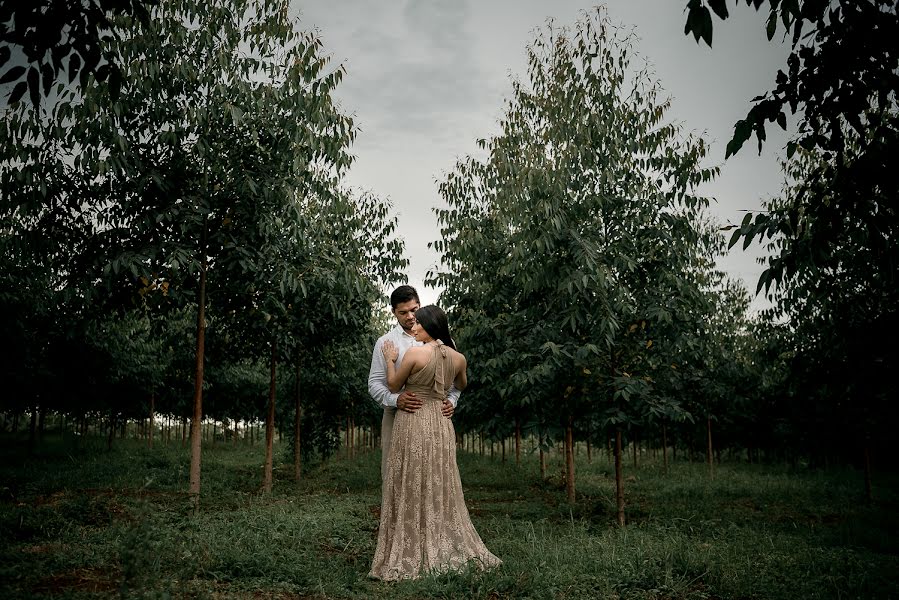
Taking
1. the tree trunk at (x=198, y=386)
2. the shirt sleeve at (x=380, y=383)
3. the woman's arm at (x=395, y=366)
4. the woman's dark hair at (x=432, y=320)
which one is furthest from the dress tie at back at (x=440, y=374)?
the tree trunk at (x=198, y=386)

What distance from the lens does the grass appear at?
504 centimetres

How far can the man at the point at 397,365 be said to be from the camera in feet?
19.6

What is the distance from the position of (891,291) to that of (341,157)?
27.7ft

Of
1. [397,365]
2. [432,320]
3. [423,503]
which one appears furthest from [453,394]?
[423,503]

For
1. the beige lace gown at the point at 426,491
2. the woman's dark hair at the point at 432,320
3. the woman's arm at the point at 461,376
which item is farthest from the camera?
the woman's arm at the point at 461,376

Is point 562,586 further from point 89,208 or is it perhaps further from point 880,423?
point 880,423

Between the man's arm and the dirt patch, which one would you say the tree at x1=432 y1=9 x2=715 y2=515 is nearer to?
the man's arm

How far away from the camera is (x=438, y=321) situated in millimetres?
5746

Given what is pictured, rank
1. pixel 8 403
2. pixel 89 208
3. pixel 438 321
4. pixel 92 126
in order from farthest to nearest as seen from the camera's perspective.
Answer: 1. pixel 8 403
2. pixel 89 208
3. pixel 92 126
4. pixel 438 321

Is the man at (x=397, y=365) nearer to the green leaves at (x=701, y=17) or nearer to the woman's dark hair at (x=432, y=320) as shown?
the woman's dark hair at (x=432, y=320)

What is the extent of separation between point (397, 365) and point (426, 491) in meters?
1.21

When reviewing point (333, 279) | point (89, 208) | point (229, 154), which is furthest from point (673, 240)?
point (89, 208)

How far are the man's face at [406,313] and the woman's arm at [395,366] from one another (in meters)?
0.27

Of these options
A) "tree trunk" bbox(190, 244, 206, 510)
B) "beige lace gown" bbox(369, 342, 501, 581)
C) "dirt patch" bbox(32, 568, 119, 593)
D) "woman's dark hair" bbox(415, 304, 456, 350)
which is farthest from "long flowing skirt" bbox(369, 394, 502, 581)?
"tree trunk" bbox(190, 244, 206, 510)
